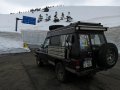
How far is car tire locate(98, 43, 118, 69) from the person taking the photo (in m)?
7.23

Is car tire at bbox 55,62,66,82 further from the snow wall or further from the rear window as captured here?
the snow wall

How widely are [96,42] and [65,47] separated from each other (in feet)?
4.13

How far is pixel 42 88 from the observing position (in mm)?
7387

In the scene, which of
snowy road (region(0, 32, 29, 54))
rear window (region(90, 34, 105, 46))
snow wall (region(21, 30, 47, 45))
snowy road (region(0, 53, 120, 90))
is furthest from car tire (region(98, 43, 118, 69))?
snow wall (region(21, 30, 47, 45))

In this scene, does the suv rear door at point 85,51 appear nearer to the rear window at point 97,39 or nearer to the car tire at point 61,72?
the rear window at point 97,39

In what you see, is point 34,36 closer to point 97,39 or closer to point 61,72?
point 61,72

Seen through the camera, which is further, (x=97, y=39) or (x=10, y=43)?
(x=10, y=43)

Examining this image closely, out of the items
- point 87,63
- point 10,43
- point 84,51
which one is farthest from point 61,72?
point 10,43

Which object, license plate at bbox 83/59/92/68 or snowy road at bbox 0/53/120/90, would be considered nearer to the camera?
license plate at bbox 83/59/92/68

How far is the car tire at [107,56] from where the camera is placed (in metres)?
7.23

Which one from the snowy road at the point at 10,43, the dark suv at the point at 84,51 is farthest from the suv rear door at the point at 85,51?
the snowy road at the point at 10,43

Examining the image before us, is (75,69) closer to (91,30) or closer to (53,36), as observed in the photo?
(91,30)

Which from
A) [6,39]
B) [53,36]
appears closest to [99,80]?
[53,36]

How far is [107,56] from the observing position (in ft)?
24.1
